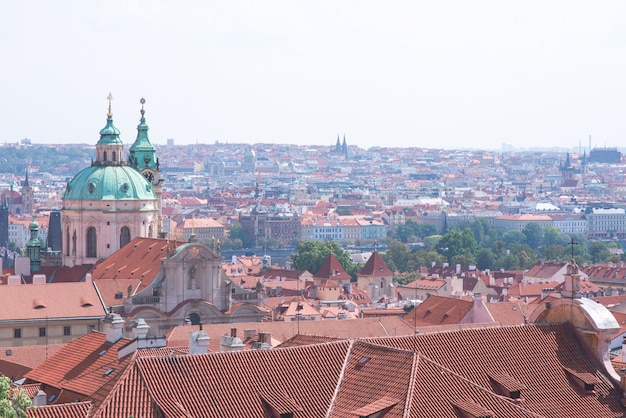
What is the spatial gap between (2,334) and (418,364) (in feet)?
119

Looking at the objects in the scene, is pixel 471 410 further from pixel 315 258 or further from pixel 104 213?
pixel 315 258

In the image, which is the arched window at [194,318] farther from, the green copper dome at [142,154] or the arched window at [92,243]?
the green copper dome at [142,154]

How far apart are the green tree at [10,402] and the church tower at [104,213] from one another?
58.9 meters

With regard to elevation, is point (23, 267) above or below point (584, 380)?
below

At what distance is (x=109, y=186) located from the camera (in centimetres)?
8156

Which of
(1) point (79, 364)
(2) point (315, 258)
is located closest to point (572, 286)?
(1) point (79, 364)

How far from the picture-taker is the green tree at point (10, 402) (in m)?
20.9

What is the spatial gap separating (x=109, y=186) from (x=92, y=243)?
3.00m

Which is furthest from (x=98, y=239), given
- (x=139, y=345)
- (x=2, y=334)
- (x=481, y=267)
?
(x=481, y=267)

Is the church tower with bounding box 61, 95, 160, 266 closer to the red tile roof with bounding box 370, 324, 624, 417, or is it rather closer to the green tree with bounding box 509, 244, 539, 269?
the red tile roof with bounding box 370, 324, 624, 417

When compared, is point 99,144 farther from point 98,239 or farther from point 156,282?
point 156,282

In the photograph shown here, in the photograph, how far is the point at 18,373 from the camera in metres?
42.3

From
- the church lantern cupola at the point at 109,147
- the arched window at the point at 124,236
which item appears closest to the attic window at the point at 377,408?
the arched window at the point at 124,236

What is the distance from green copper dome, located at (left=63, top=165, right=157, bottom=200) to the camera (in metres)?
81.5
